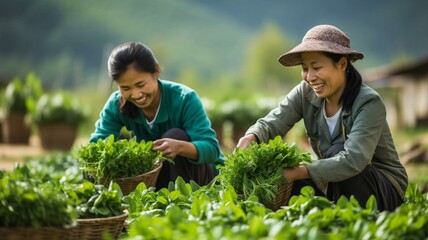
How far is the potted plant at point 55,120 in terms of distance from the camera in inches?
456

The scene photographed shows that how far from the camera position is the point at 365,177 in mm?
4043

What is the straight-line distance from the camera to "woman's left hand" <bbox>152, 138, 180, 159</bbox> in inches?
181

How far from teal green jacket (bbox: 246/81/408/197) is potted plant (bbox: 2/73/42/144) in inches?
321

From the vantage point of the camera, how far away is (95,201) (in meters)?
3.42

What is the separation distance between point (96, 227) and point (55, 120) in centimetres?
859

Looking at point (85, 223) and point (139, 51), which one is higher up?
point (139, 51)

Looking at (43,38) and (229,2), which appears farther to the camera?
(229,2)

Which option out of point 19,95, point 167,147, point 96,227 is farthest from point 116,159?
point 19,95

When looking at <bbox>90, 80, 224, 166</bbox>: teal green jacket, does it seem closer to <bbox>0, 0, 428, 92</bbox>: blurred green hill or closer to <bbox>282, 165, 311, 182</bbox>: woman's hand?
<bbox>282, 165, 311, 182</bbox>: woman's hand

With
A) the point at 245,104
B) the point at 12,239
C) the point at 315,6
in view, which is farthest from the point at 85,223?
the point at 315,6

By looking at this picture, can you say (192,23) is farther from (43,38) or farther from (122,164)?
(122,164)

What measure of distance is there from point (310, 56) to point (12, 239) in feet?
6.38

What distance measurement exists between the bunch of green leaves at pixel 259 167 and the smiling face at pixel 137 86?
0.99m

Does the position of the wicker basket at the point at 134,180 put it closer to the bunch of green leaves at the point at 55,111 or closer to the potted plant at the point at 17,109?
the bunch of green leaves at the point at 55,111
